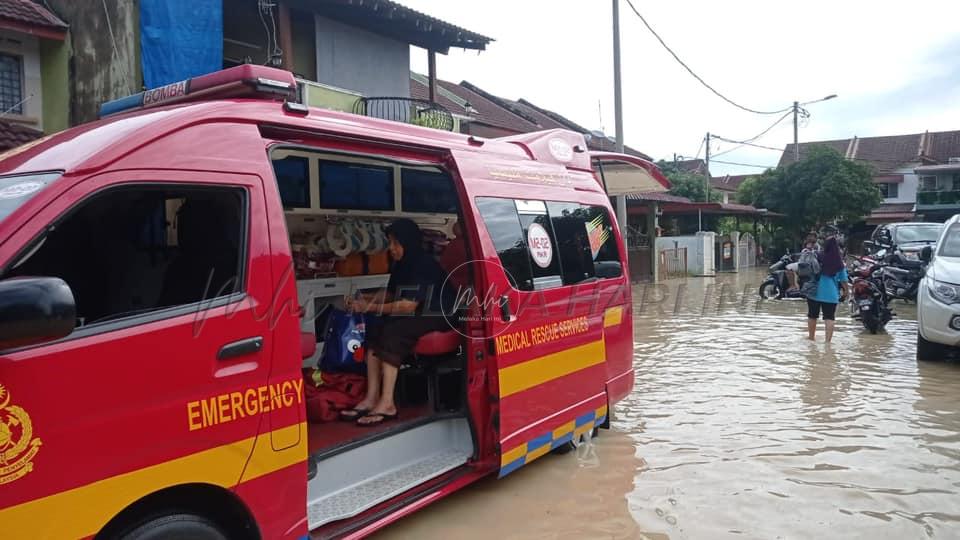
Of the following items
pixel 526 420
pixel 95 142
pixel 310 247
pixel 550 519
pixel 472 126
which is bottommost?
pixel 550 519

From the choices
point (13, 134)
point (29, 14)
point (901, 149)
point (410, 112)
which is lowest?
point (13, 134)

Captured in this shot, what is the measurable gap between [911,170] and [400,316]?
48894 mm

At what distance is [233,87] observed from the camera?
10.6 ft

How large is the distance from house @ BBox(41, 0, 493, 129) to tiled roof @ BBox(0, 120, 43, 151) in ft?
3.44

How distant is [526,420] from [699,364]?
5008mm

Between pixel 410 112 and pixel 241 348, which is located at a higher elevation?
pixel 410 112

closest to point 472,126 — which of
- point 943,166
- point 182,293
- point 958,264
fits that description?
point 958,264

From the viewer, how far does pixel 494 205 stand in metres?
4.35

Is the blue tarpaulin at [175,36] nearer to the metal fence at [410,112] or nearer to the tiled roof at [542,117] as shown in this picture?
the metal fence at [410,112]

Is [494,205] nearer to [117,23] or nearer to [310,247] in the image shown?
[310,247]

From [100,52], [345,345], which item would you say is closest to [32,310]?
[345,345]

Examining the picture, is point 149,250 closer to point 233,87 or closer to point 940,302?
point 233,87

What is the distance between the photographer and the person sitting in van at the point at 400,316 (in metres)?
4.50

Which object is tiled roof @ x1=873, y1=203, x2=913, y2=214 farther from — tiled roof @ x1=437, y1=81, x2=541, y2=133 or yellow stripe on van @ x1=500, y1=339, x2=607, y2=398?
yellow stripe on van @ x1=500, y1=339, x2=607, y2=398
